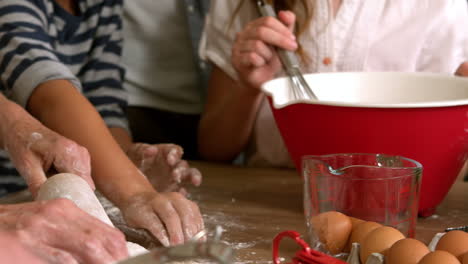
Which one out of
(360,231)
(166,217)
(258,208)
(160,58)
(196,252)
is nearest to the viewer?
(196,252)

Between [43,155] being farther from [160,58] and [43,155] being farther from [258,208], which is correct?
[160,58]

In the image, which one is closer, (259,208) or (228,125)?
(259,208)

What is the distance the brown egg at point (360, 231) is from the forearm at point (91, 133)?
32cm

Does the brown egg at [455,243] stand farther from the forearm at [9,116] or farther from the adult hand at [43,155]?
the forearm at [9,116]

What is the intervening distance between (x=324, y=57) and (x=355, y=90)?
0.22 metres

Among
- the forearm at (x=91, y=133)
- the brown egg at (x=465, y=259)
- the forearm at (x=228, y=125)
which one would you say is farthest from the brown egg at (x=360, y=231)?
the forearm at (x=228, y=125)

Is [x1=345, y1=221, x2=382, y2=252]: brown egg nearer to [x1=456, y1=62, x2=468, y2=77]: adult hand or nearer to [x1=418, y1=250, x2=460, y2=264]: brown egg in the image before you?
[x1=418, y1=250, x2=460, y2=264]: brown egg

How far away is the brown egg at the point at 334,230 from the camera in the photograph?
70 centimetres

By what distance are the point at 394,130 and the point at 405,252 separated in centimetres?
24

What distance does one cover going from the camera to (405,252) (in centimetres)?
61

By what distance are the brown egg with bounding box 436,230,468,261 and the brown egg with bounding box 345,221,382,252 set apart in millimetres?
73

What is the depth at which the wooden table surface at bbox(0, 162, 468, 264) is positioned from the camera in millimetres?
808

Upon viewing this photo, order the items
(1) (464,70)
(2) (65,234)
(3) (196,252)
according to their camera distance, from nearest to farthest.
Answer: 1. (3) (196,252)
2. (2) (65,234)
3. (1) (464,70)

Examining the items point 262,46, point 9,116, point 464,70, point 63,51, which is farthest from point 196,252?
point 63,51
